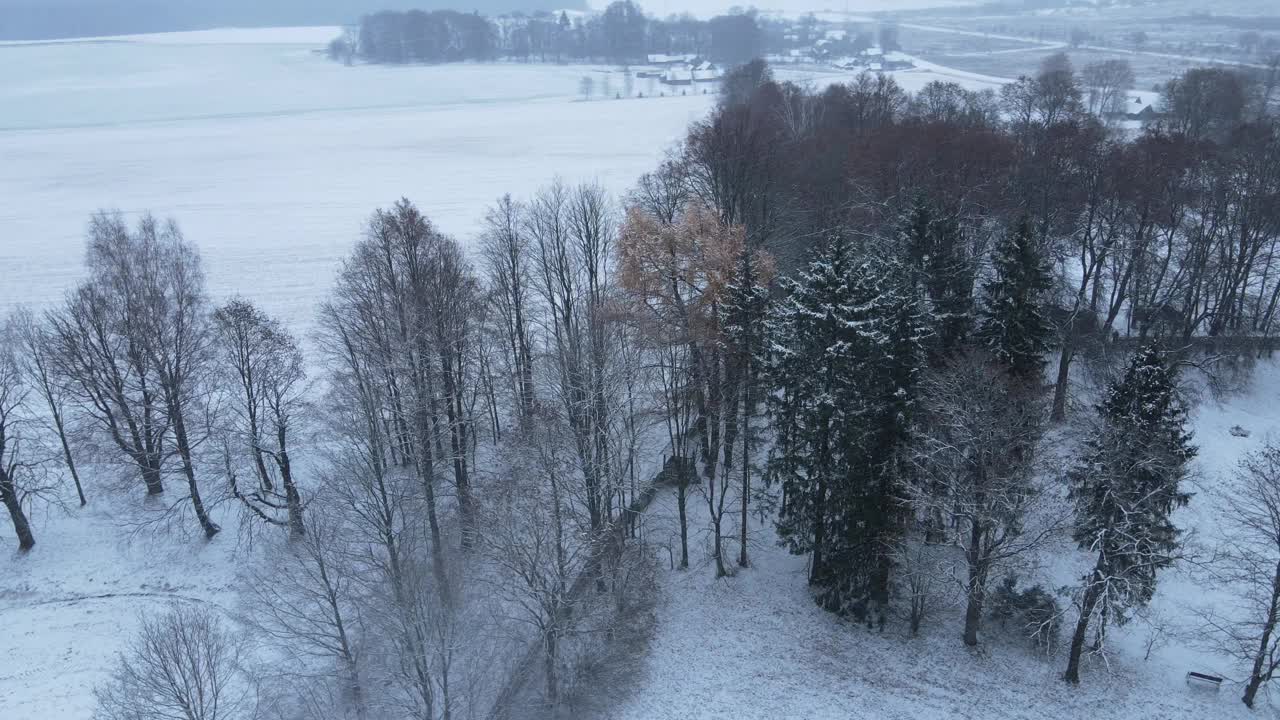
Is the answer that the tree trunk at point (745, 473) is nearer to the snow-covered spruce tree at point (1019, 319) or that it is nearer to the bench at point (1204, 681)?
the snow-covered spruce tree at point (1019, 319)

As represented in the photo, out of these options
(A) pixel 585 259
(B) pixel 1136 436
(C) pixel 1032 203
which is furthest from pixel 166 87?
(B) pixel 1136 436

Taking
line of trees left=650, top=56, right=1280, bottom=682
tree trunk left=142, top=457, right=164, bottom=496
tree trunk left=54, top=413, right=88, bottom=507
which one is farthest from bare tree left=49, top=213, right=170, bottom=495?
line of trees left=650, top=56, right=1280, bottom=682

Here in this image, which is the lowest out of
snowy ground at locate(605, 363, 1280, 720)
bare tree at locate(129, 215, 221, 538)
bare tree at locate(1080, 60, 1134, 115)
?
snowy ground at locate(605, 363, 1280, 720)

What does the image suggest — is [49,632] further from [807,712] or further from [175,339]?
[807,712]

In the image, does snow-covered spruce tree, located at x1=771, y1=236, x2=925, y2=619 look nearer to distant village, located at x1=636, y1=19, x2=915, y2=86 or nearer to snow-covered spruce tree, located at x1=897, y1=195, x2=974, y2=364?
snow-covered spruce tree, located at x1=897, y1=195, x2=974, y2=364

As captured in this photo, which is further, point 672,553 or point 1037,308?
point 672,553

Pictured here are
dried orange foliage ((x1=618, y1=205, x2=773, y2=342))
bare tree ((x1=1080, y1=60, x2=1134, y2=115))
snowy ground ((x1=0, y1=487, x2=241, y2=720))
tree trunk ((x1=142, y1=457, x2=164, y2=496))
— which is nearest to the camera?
snowy ground ((x1=0, y1=487, x2=241, y2=720))

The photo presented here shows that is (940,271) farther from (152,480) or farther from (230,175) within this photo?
(230,175)
